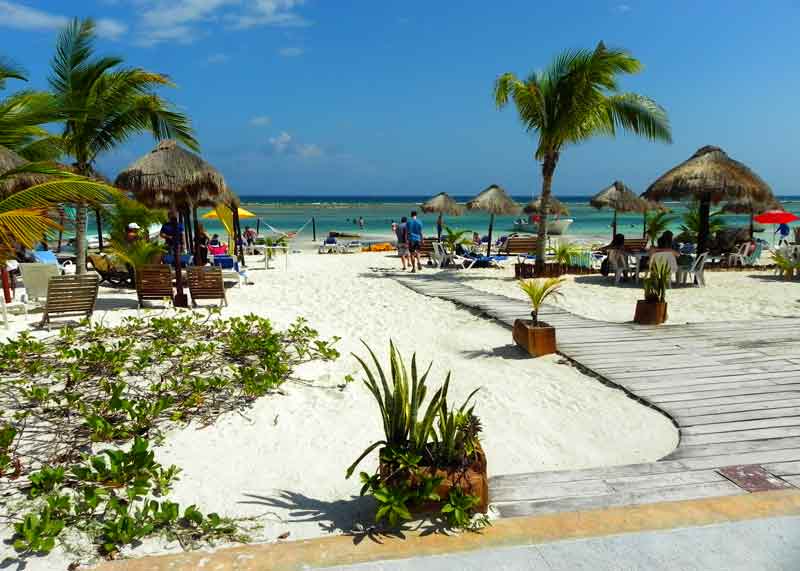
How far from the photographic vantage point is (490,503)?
2.84 meters

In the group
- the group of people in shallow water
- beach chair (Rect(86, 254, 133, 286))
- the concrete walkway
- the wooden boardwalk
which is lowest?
the concrete walkway

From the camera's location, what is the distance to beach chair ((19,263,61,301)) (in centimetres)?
802

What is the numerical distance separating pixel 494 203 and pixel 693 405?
1302cm

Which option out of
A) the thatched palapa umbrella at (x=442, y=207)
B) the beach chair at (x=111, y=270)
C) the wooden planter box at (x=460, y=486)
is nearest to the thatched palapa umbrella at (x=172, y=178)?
the beach chair at (x=111, y=270)

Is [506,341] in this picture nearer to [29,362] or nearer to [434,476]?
[434,476]

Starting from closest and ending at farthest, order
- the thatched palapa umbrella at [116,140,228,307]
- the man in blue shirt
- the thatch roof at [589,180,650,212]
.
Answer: the thatched palapa umbrella at [116,140,228,307] → the man in blue shirt → the thatch roof at [589,180,650,212]

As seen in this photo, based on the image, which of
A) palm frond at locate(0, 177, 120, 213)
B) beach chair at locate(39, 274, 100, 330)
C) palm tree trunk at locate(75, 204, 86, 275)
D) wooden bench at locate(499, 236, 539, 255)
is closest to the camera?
palm frond at locate(0, 177, 120, 213)

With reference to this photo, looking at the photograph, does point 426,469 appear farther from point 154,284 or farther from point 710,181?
point 710,181

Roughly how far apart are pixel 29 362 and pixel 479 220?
50.7 metres

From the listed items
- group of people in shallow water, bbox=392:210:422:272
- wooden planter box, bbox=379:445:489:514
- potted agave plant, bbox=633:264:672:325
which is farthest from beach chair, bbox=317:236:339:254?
wooden planter box, bbox=379:445:489:514

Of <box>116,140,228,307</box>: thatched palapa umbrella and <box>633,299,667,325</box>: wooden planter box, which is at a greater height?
<box>116,140,228,307</box>: thatched palapa umbrella

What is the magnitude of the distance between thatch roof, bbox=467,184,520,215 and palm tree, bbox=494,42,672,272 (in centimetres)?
457

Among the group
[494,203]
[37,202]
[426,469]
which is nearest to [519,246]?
[494,203]

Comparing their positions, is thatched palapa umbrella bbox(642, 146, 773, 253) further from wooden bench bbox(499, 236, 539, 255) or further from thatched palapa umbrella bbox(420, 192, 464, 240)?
thatched palapa umbrella bbox(420, 192, 464, 240)
